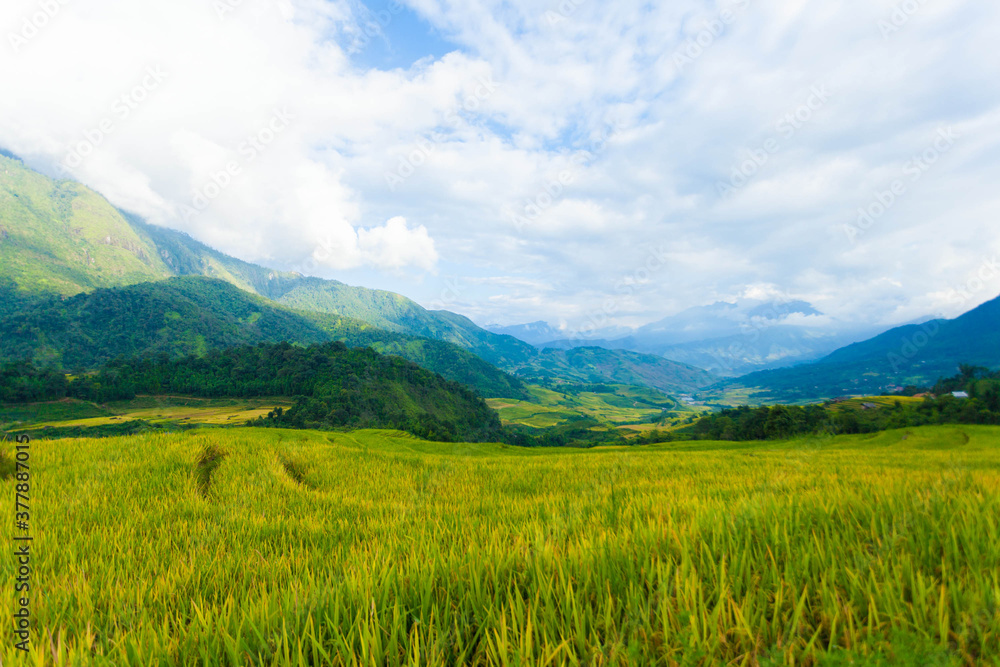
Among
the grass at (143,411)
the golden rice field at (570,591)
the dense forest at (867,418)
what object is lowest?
the dense forest at (867,418)

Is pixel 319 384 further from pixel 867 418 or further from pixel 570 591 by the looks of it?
pixel 570 591

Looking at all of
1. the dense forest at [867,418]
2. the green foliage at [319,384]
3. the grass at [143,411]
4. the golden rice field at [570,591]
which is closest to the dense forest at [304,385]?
the green foliage at [319,384]

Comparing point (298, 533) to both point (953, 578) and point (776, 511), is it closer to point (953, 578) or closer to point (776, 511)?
point (776, 511)

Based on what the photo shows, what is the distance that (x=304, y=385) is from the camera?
149 m

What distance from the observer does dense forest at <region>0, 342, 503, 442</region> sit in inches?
4845

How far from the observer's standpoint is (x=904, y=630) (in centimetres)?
120

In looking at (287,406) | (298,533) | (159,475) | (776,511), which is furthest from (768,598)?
(287,406)

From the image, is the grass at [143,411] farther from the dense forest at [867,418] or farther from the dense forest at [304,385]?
the dense forest at [867,418]

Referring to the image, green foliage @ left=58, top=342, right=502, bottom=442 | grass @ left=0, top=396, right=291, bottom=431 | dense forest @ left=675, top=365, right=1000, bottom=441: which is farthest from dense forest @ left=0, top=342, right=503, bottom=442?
dense forest @ left=675, top=365, right=1000, bottom=441

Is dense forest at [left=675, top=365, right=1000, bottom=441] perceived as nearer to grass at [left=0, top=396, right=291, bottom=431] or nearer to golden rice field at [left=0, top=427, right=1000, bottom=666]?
golden rice field at [left=0, top=427, right=1000, bottom=666]

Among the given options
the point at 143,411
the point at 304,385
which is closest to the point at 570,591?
the point at 304,385

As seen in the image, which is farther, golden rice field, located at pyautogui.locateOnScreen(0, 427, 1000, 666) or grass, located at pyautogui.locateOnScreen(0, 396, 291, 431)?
grass, located at pyautogui.locateOnScreen(0, 396, 291, 431)

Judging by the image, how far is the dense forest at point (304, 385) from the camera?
404ft

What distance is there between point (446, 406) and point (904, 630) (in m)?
169
